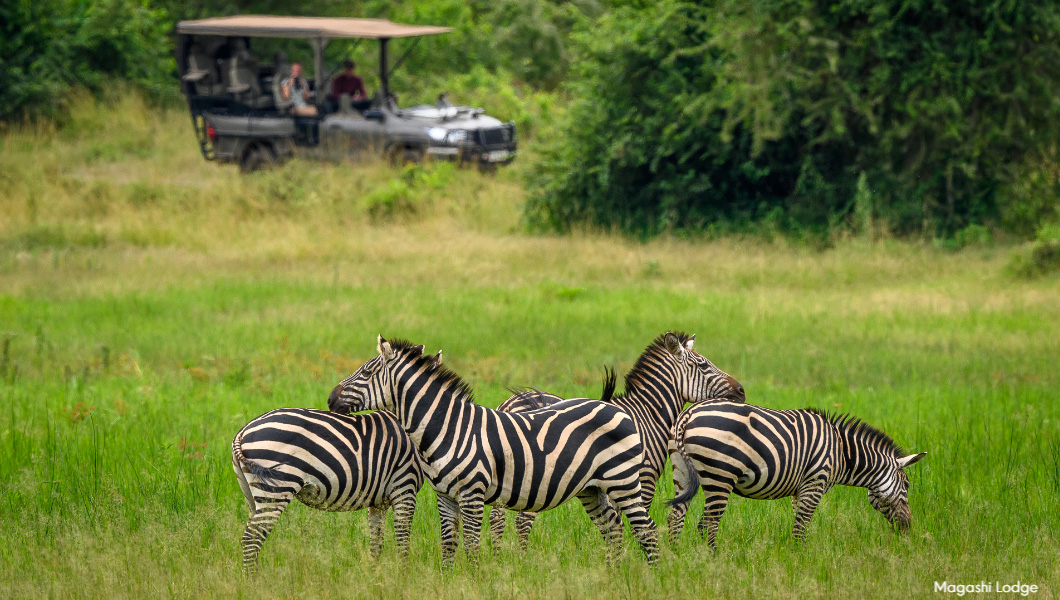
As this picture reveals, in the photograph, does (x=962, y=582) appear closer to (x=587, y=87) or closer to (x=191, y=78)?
(x=587, y=87)

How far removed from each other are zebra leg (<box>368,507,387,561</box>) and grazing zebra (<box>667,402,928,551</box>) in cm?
156

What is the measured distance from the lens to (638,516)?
575 centimetres

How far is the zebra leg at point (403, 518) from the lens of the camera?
5961 mm

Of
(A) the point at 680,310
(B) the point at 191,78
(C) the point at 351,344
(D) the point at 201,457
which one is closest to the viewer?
(D) the point at 201,457

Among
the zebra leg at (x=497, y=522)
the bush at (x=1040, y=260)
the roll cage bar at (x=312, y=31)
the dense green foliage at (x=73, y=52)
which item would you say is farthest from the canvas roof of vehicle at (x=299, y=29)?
the zebra leg at (x=497, y=522)

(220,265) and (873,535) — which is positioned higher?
(873,535)

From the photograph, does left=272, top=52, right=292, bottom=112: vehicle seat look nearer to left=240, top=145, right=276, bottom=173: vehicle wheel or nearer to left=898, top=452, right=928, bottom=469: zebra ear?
left=240, top=145, right=276, bottom=173: vehicle wheel

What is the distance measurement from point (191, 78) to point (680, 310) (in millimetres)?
15295

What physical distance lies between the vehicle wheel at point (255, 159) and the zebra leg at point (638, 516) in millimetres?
20924

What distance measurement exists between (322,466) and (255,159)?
21.0m

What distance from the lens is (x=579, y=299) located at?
51.0ft

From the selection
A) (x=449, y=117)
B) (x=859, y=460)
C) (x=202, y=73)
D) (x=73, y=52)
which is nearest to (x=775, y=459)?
(x=859, y=460)

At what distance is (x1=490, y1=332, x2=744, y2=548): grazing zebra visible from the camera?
629cm

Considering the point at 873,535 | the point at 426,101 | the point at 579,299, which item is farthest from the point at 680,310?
the point at 426,101
